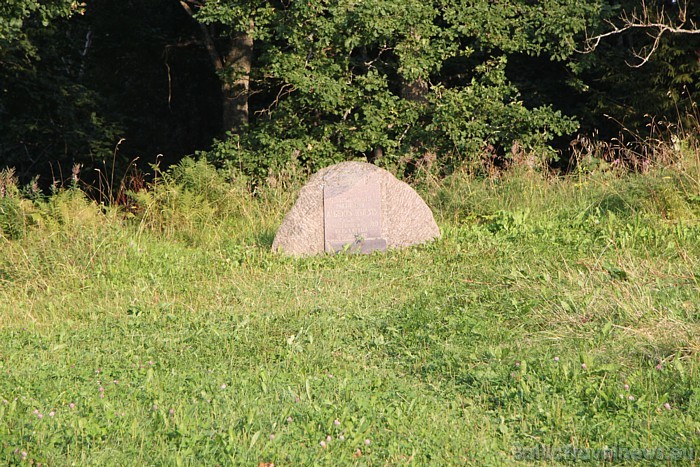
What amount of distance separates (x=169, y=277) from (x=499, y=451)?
4565mm

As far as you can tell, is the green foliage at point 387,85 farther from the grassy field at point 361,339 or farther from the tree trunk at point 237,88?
the grassy field at point 361,339

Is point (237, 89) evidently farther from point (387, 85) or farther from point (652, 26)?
point (652, 26)

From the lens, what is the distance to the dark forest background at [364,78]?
A: 1258 cm

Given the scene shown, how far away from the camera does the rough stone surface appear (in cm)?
880

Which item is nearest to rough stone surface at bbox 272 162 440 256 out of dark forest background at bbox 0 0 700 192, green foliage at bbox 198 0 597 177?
dark forest background at bbox 0 0 700 192

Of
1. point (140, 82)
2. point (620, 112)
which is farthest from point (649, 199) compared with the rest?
point (140, 82)

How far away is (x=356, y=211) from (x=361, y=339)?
2828 mm

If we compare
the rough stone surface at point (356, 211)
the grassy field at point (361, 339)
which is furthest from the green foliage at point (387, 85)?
the rough stone surface at point (356, 211)

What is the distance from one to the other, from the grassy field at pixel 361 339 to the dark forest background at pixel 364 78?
2.20 metres

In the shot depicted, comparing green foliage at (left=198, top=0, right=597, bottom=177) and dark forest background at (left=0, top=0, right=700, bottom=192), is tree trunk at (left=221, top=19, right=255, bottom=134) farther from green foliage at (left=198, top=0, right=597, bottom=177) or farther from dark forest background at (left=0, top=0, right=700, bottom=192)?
green foliage at (left=198, top=0, right=597, bottom=177)

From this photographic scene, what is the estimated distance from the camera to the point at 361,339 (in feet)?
20.4

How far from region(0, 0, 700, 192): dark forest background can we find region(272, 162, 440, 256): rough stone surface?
9.89 feet

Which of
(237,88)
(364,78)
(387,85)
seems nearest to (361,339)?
(364,78)

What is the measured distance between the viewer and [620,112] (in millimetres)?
15383
